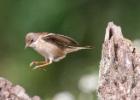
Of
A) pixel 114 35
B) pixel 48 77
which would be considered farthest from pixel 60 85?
pixel 114 35

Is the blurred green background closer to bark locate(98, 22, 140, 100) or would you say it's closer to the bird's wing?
the bird's wing

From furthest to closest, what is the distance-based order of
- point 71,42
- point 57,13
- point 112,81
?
point 57,13 < point 71,42 < point 112,81

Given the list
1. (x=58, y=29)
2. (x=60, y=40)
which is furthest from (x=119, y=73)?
(x=58, y=29)

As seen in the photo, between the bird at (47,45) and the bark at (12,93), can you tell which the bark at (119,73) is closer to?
the bark at (12,93)

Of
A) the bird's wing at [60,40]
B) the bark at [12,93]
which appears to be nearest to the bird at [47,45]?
the bird's wing at [60,40]

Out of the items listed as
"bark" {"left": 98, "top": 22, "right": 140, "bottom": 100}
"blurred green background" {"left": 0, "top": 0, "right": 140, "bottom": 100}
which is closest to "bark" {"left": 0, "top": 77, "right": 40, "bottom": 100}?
"bark" {"left": 98, "top": 22, "right": 140, "bottom": 100}

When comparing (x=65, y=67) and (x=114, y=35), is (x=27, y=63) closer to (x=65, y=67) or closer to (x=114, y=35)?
(x=65, y=67)
